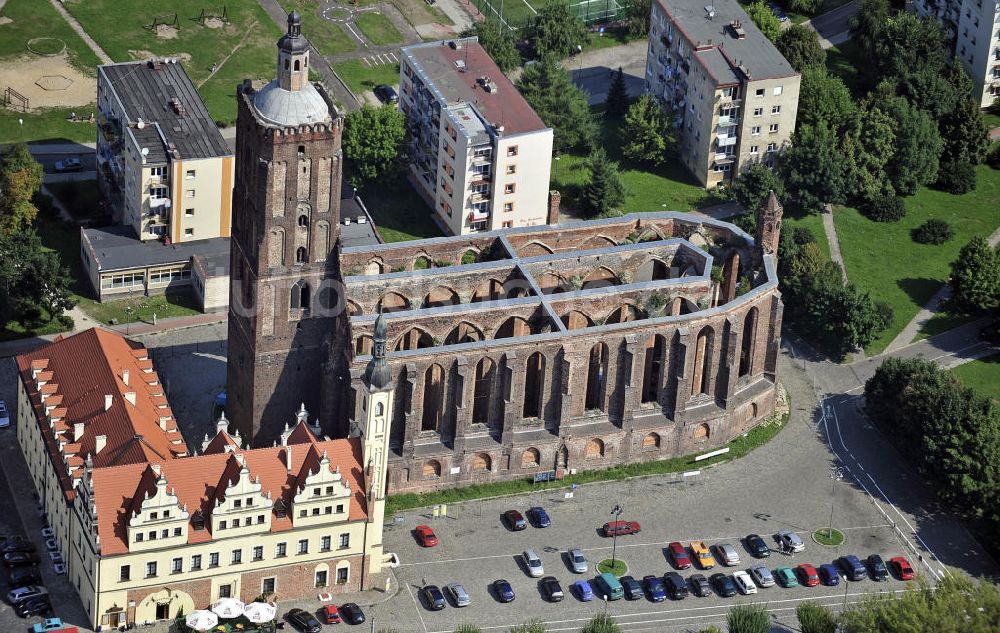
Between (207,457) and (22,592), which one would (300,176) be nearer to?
(207,457)

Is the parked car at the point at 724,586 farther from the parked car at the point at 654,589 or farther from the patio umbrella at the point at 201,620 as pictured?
the patio umbrella at the point at 201,620

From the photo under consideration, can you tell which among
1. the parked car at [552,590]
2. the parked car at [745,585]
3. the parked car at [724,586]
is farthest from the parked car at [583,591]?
the parked car at [745,585]

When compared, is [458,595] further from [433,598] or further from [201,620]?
[201,620]

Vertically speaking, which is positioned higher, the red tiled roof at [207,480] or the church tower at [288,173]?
the church tower at [288,173]

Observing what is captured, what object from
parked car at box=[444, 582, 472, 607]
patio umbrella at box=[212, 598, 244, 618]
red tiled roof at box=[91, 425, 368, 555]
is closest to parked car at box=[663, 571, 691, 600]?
parked car at box=[444, 582, 472, 607]

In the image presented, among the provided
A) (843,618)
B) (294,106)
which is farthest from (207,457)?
(843,618)
